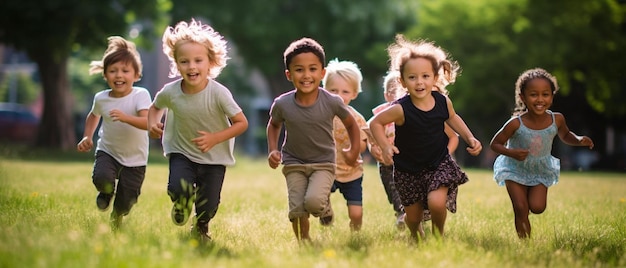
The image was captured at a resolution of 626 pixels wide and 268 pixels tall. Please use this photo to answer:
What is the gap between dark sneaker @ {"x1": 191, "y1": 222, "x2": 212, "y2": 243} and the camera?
6.51 m

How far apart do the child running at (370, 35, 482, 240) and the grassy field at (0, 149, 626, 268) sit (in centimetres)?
35

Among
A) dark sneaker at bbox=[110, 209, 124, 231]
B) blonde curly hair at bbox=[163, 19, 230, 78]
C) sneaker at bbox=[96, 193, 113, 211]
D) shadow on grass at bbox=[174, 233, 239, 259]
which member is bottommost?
shadow on grass at bbox=[174, 233, 239, 259]

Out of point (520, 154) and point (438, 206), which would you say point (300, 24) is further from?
point (438, 206)

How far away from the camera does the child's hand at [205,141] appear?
21.3ft

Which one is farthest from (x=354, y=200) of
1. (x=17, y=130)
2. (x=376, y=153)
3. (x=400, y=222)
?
(x=17, y=130)

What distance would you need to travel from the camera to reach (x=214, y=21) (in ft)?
108

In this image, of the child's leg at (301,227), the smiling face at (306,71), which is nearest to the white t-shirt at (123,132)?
the smiling face at (306,71)

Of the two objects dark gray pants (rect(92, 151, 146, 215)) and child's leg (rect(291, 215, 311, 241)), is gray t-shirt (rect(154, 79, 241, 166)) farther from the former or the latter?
dark gray pants (rect(92, 151, 146, 215))

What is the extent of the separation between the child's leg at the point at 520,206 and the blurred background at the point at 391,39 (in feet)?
63.6

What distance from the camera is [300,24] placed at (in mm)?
34406

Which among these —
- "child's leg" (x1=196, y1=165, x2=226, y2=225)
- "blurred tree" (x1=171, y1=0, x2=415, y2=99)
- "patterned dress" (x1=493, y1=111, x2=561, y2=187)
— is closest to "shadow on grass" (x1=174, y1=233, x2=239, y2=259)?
"child's leg" (x1=196, y1=165, x2=226, y2=225)

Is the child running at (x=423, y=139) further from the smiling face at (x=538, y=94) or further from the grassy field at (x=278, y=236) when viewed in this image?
the smiling face at (x=538, y=94)

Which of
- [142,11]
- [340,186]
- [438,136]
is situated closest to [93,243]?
[438,136]

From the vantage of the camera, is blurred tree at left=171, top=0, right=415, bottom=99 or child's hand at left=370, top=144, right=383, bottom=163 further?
blurred tree at left=171, top=0, right=415, bottom=99
